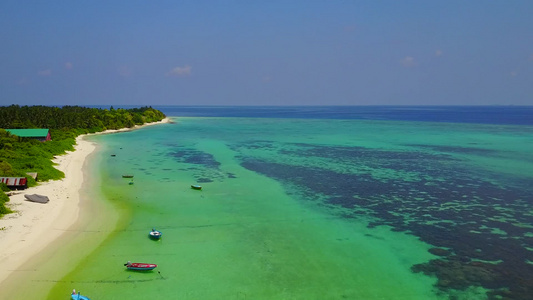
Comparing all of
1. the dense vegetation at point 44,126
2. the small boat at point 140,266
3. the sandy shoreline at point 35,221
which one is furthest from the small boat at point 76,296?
the dense vegetation at point 44,126

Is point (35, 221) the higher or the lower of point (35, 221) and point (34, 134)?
the lower

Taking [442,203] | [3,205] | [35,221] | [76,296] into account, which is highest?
[3,205]

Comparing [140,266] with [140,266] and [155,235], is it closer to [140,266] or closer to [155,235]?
[140,266]

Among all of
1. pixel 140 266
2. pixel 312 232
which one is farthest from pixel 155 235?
pixel 312 232

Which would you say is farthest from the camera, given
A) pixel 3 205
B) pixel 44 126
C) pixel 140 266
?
pixel 44 126

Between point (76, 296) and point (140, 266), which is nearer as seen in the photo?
point (76, 296)

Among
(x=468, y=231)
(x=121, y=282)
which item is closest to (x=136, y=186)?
(x=121, y=282)
